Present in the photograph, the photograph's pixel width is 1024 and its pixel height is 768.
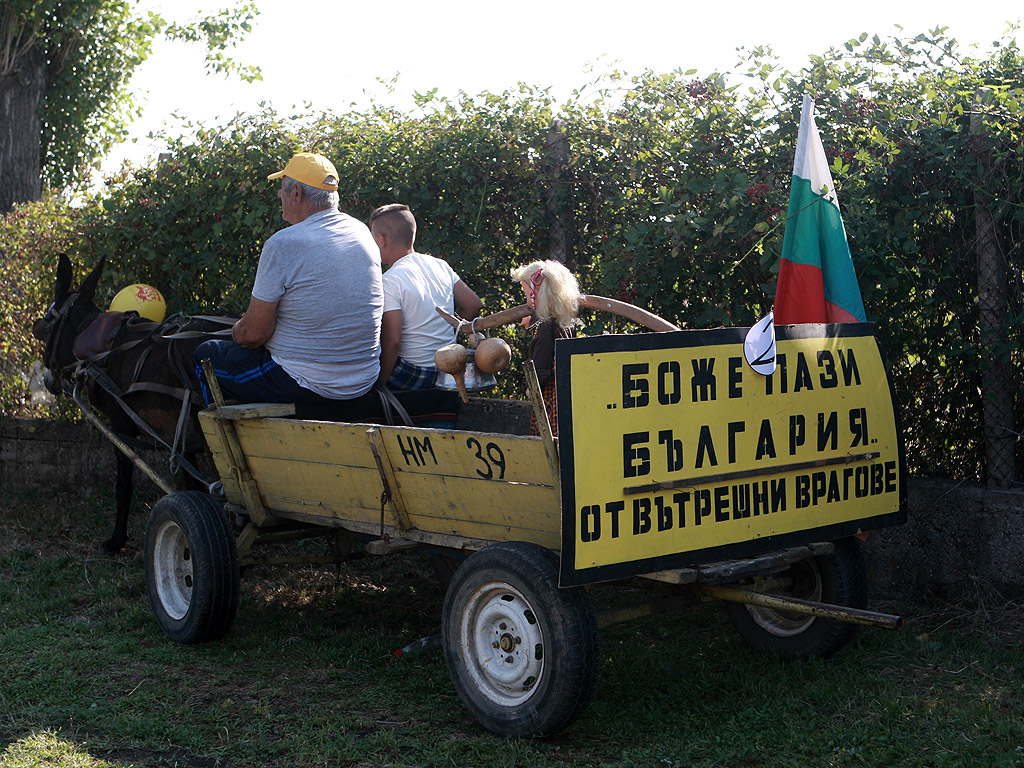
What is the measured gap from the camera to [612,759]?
3.62m

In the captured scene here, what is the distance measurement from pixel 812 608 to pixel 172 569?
10.4 feet

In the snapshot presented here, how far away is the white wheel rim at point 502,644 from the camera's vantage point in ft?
12.1

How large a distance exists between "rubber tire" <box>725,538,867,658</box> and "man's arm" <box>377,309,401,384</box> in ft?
6.66

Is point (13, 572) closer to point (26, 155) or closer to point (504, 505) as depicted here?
point (504, 505)

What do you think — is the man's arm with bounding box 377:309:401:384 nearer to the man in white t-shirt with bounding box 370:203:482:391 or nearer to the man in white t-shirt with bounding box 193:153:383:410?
the man in white t-shirt with bounding box 370:203:482:391

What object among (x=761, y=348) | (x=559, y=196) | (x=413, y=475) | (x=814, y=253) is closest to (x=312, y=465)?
(x=413, y=475)

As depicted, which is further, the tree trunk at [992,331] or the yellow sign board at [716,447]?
the tree trunk at [992,331]

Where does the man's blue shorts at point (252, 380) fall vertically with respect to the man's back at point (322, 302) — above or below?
below

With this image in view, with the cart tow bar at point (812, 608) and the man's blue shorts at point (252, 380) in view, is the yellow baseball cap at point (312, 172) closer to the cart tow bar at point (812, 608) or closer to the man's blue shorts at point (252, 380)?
the man's blue shorts at point (252, 380)

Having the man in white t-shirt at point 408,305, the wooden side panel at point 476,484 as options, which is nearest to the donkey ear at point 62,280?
the man in white t-shirt at point 408,305

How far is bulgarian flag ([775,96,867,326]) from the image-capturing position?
16.2ft

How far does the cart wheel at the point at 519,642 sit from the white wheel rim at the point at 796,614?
4.06 feet

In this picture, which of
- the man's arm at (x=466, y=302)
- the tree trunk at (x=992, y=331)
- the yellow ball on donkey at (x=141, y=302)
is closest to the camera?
the tree trunk at (x=992, y=331)

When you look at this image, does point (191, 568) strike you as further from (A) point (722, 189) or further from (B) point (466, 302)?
(A) point (722, 189)
